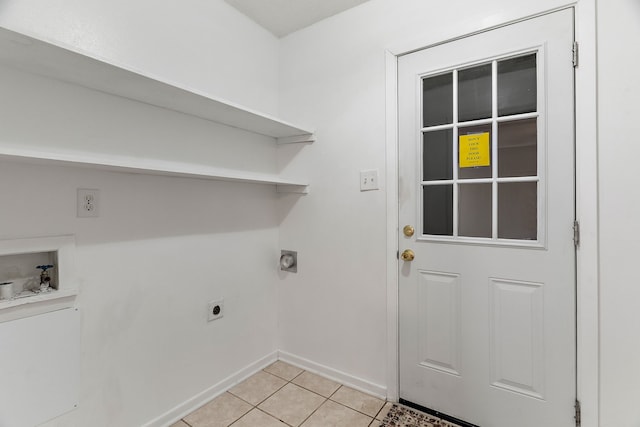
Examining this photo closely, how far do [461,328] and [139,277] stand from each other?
1707mm

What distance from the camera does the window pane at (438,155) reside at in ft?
5.43

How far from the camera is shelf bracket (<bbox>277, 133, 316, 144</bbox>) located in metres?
2.12

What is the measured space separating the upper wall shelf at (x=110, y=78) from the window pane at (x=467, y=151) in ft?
3.53

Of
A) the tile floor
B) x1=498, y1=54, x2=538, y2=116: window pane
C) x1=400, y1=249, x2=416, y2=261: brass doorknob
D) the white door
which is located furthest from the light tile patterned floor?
x1=498, y1=54, x2=538, y2=116: window pane

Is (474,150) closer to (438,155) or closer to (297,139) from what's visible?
(438,155)

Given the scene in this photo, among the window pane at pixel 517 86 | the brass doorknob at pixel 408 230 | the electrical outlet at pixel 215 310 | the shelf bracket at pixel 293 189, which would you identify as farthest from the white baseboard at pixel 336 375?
the window pane at pixel 517 86

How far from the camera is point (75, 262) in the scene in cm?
130

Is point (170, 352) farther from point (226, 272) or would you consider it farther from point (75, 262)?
point (75, 262)

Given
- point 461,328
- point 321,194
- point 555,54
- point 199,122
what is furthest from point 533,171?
point 199,122

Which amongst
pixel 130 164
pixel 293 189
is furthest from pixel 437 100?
pixel 130 164

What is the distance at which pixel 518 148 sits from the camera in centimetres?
148

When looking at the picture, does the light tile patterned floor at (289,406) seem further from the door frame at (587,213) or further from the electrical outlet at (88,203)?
the electrical outlet at (88,203)

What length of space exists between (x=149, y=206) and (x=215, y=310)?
751 mm

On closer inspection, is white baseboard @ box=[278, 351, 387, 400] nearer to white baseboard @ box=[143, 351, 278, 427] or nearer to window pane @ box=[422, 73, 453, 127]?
white baseboard @ box=[143, 351, 278, 427]
